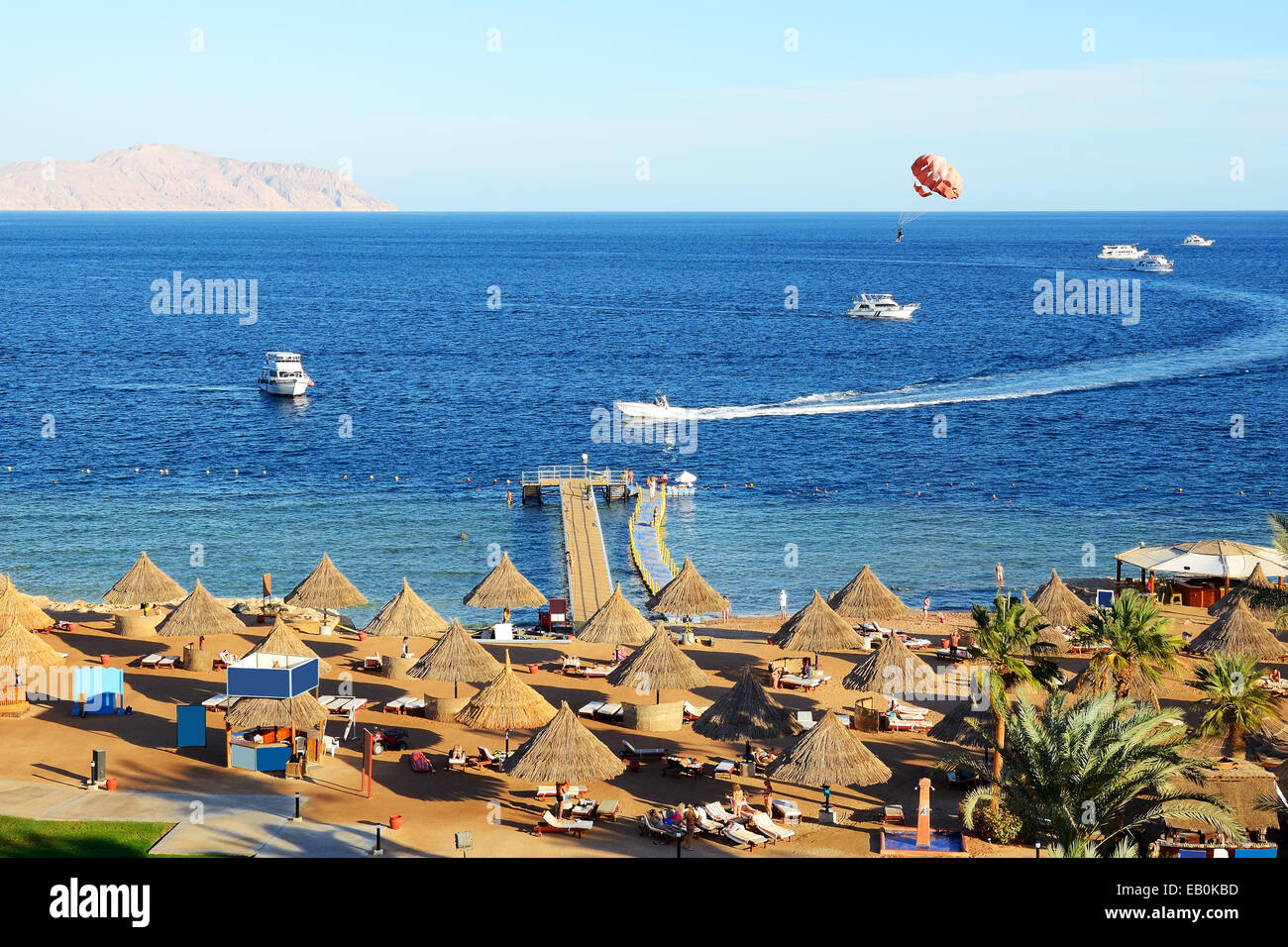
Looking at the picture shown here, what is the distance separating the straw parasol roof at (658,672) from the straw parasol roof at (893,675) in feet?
13.9

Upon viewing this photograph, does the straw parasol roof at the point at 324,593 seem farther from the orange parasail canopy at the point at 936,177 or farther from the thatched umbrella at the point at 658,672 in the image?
the orange parasail canopy at the point at 936,177

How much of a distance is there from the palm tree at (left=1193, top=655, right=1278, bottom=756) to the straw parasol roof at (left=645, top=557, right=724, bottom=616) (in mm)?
16562

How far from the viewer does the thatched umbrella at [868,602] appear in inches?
1698

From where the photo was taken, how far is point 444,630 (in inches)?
1631

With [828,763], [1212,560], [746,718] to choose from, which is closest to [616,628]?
[746,718]

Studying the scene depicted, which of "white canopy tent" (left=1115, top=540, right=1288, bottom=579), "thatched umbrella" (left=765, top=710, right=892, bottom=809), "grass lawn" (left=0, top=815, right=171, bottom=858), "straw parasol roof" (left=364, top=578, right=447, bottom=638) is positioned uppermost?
"white canopy tent" (left=1115, top=540, right=1288, bottom=579)

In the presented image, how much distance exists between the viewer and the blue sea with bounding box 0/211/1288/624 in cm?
6078

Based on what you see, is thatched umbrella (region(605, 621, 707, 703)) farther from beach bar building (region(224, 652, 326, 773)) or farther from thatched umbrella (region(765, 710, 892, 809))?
beach bar building (region(224, 652, 326, 773))

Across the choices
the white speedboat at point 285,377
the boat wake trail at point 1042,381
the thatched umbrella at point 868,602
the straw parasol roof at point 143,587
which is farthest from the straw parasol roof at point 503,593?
the white speedboat at point 285,377

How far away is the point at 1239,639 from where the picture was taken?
3922cm

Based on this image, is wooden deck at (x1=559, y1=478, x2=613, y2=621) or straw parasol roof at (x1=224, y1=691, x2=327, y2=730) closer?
straw parasol roof at (x1=224, y1=691, x2=327, y2=730)

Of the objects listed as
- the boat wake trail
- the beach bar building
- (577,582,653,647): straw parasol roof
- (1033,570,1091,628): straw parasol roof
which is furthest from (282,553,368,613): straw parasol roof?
the boat wake trail
